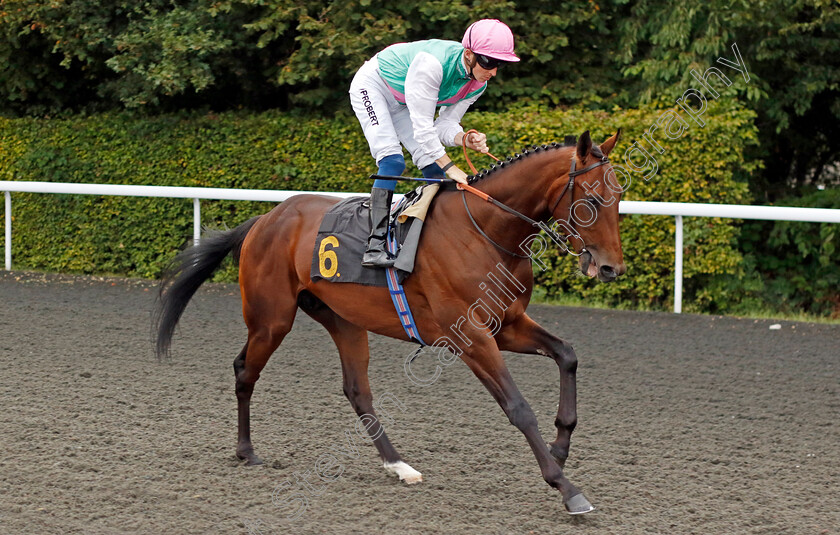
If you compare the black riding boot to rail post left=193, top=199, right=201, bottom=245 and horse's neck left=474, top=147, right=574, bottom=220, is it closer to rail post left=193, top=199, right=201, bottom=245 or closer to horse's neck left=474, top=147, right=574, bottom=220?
horse's neck left=474, top=147, right=574, bottom=220

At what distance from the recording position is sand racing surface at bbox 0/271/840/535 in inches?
152

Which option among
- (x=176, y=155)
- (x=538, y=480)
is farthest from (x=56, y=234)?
(x=538, y=480)

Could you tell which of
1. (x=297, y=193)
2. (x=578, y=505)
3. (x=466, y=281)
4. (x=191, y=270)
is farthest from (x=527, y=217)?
(x=297, y=193)

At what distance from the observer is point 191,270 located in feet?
17.3

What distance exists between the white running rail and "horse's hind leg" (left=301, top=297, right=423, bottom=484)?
289cm

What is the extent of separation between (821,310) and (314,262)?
700cm

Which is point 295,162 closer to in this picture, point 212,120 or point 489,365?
point 212,120

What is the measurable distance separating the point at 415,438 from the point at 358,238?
1.15 m

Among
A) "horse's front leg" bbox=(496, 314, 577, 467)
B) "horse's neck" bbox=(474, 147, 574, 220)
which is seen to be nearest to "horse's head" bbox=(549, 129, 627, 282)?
"horse's neck" bbox=(474, 147, 574, 220)

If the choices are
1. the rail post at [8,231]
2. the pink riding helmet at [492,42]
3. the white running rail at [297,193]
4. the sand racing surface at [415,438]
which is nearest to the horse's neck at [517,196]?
the pink riding helmet at [492,42]

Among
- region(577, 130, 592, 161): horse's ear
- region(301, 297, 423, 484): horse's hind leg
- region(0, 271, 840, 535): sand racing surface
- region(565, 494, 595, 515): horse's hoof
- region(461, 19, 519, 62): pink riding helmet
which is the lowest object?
region(0, 271, 840, 535): sand racing surface

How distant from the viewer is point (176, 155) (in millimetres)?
10781

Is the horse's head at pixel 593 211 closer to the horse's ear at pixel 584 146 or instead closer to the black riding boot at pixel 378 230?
the horse's ear at pixel 584 146

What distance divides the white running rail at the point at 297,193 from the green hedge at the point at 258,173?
1.09 feet
